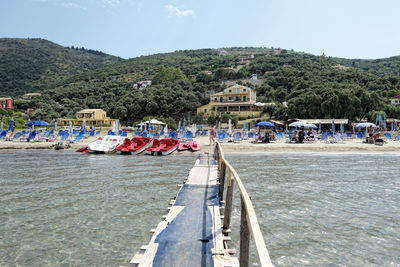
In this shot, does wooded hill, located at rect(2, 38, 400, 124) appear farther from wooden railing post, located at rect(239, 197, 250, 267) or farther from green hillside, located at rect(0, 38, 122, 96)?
wooden railing post, located at rect(239, 197, 250, 267)

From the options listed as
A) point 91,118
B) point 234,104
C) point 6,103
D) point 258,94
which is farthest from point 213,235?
point 6,103

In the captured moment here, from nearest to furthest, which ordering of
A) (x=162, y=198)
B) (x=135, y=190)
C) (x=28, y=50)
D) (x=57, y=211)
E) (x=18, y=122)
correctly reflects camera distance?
1. (x=57, y=211)
2. (x=162, y=198)
3. (x=135, y=190)
4. (x=18, y=122)
5. (x=28, y=50)

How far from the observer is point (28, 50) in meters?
136

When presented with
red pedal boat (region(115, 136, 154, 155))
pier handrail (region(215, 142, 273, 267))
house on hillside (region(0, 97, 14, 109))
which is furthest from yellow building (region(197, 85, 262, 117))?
house on hillside (region(0, 97, 14, 109))

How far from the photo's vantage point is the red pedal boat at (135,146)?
62.0ft

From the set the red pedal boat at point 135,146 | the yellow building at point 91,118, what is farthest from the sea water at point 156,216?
the yellow building at point 91,118

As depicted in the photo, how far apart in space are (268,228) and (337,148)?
1791 cm

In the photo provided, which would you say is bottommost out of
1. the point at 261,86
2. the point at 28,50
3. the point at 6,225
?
the point at 6,225

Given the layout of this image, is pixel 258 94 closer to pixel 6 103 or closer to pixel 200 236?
pixel 6 103

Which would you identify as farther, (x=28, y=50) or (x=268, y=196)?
(x=28, y=50)

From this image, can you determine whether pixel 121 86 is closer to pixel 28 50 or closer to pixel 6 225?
pixel 28 50

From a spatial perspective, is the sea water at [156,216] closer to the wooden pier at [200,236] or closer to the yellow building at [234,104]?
the wooden pier at [200,236]

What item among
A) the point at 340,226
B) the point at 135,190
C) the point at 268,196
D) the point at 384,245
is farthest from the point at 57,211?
the point at 384,245

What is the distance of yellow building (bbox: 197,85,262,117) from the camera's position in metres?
56.4
